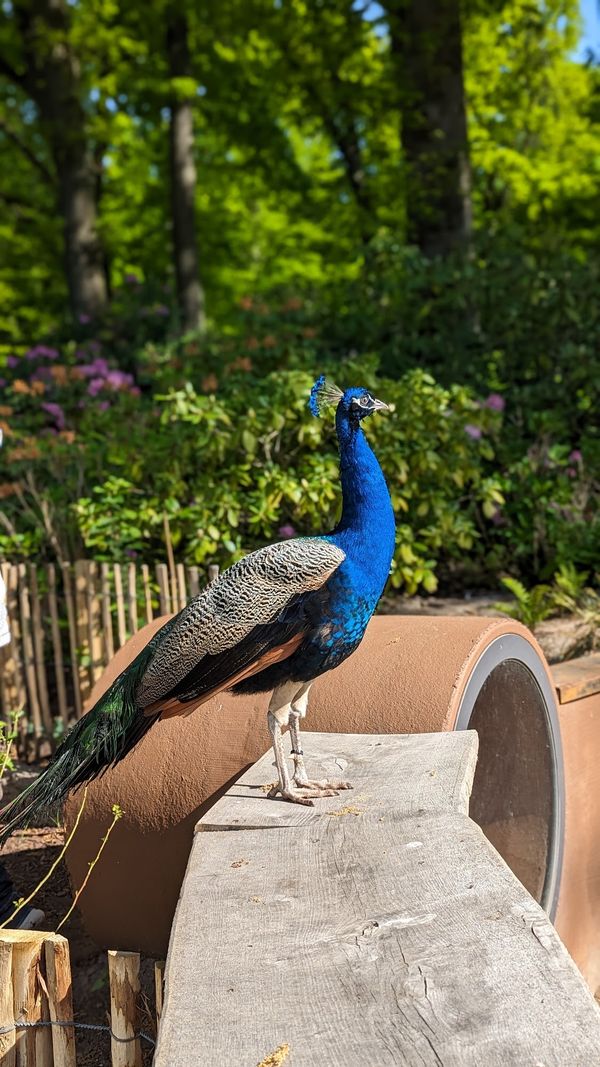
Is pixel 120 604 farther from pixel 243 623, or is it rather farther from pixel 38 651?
pixel 243 623

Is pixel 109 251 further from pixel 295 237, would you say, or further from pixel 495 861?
pixel 495 861

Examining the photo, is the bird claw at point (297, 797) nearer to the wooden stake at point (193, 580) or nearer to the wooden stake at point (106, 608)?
the wooden stake at point (193, 580)

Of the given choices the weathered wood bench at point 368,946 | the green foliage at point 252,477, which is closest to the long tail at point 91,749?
the weathered wood bench at point 368,946

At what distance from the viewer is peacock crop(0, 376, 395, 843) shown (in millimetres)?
3178

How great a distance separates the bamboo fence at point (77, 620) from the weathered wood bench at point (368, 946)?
2.91 meters

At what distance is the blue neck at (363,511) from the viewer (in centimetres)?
327

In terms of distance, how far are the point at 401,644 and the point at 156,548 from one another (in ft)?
12.3

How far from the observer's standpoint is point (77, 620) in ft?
20.7

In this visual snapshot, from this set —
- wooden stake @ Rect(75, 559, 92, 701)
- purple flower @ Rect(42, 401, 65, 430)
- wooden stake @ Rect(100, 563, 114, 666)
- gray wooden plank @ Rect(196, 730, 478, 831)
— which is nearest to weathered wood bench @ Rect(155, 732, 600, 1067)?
gray wooden plank @ Rect(196, 730, 478, 831)

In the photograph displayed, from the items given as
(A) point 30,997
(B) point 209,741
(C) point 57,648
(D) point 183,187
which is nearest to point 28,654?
(C) point 57,648

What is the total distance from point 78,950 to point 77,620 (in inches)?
88.3

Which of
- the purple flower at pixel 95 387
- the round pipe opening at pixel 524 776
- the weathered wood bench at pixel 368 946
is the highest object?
the purple flower at pixel 95 387

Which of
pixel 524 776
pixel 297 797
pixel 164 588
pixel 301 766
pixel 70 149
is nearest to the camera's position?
pixel 297 797

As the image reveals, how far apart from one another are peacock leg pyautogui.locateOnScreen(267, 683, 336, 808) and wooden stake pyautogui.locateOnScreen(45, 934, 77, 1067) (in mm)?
817
